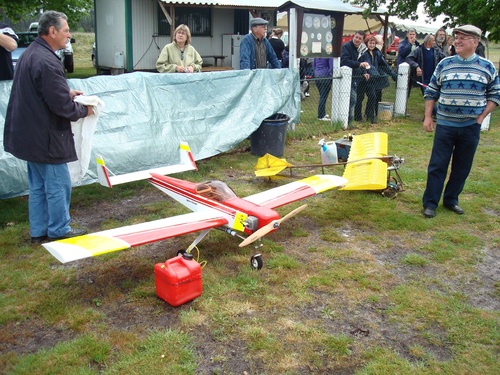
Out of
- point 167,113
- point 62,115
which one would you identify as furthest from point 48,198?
point 167,113

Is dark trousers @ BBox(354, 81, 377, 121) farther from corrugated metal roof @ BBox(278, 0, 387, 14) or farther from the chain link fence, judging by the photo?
corrugated metal roof @ BBox(278, 0, 387, 14)

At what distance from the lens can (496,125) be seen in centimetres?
1149

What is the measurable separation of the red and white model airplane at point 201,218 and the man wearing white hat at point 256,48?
3.60 meters

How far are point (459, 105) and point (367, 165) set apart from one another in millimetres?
1303

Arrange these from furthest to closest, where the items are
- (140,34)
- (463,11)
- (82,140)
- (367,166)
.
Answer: (140,34)
(463,11)
(367,166)
(82,140)

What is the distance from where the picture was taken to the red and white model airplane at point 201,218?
143 inches

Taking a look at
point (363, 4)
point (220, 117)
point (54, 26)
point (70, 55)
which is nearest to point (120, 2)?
point (70, 55)

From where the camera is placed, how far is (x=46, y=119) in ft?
14.4

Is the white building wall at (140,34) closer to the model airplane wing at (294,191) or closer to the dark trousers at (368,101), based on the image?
the dark trousers at (368,101)

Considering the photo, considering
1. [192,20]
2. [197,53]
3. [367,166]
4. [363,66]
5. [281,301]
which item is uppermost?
[192,20]

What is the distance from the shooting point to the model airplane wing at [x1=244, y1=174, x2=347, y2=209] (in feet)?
16.4

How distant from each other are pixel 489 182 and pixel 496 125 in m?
5.31

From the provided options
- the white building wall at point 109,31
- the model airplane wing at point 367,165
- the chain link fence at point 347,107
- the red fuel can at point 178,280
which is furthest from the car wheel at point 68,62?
the red fuel can at point 178,280

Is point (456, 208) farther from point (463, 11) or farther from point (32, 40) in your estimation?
point (32, 40)
